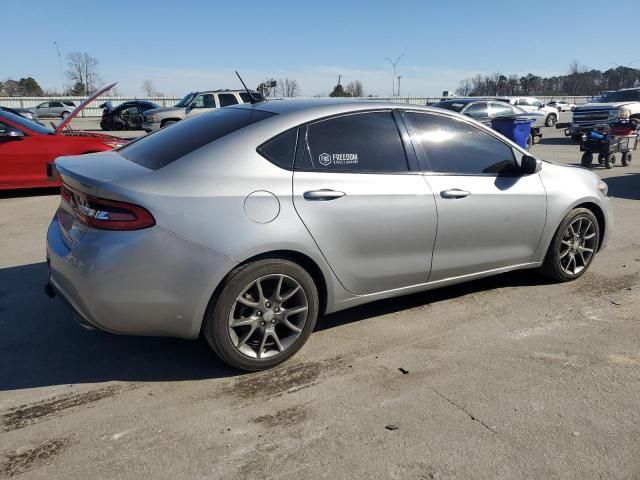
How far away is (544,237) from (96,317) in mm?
3540

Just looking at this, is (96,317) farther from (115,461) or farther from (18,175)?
(18,175)

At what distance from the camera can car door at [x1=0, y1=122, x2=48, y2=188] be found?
855 centimetres

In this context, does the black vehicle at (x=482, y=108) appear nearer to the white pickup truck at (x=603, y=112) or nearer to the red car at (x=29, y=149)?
the white pickup truck at (x=603, y=112)

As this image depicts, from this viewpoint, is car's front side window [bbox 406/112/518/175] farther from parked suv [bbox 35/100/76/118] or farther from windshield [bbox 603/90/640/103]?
parked suv [bbox 35/100/76/118]

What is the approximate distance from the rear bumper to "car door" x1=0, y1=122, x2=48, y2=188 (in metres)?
6.48

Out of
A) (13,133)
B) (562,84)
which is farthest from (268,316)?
(562,84)

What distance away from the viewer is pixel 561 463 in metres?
2.58

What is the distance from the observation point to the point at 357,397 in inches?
124

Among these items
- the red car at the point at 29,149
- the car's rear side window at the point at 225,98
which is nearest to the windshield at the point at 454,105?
the car's rear side window at the point at 225,98

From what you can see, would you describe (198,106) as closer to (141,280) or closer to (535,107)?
(535,107)

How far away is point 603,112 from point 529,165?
1756cm

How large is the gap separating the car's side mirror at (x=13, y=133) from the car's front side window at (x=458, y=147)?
7.12m

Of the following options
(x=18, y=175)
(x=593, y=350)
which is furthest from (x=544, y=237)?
(x=18, y=175)

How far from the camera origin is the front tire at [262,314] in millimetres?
3186
